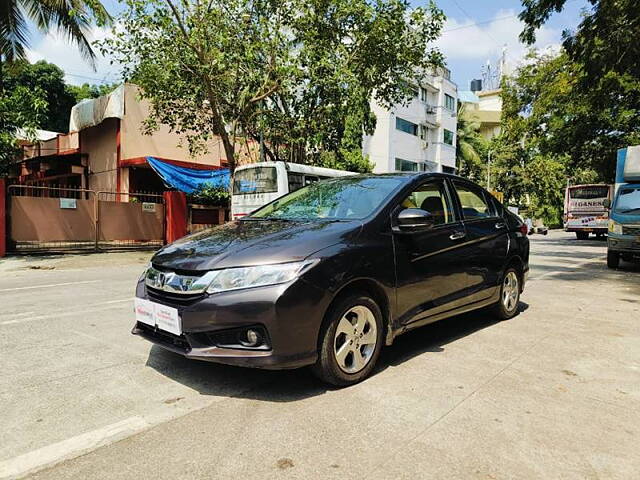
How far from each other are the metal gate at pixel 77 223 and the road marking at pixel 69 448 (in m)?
11.8

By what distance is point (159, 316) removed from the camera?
333 cm

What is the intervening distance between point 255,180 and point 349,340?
Result: 446 inches

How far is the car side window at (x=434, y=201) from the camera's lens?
4.34m

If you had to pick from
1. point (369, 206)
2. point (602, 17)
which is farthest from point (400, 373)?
point (602, 17)

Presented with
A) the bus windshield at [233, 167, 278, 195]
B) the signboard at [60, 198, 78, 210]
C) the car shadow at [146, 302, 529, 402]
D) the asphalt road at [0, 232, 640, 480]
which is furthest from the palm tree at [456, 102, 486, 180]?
the car shadow at [146, 302, 529, 402]

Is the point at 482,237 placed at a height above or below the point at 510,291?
above

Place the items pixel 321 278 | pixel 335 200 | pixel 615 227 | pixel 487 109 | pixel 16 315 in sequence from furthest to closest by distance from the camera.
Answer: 1. pixel 487 109
2. pixel 615 227
3. pixel 16 315
4. pixel 335 200
5. pixel 321 278

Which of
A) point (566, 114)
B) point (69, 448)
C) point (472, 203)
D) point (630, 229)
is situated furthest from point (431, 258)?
point (566, 114)

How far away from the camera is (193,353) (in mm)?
3146

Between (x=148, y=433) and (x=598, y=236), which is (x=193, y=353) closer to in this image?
(x=148, y=433)

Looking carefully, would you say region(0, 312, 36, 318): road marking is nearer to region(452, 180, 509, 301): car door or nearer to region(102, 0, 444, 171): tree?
region(452, 180, 509, 301): car door

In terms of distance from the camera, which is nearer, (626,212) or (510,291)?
(510,291)

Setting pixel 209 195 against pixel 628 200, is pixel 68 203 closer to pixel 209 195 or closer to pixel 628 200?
pixel 209 195

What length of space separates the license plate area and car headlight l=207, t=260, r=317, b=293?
338 mm
